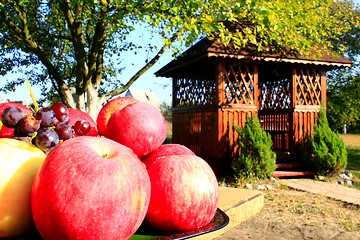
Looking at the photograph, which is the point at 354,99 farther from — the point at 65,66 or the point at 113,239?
the point at 113,239

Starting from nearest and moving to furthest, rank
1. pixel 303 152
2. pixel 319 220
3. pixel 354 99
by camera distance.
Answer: pixel 319 220, pixel 303 152, pixel 354 99

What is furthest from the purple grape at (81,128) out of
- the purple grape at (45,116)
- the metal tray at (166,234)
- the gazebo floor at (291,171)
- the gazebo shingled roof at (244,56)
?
the gazebo floor at (291,171)

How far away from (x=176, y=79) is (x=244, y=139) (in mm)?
5077

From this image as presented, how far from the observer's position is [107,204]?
86 centimetres

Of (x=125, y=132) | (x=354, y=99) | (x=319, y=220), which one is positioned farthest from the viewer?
(x=354, y=99)

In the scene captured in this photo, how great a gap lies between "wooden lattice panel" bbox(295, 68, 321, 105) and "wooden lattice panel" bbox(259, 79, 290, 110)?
1.55ft

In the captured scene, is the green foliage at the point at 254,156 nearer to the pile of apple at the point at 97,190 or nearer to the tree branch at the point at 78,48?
the tree branch at the point at 78,48

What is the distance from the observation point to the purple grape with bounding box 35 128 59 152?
44.3 inches

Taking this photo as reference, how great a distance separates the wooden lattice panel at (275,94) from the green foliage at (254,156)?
10.3 feet

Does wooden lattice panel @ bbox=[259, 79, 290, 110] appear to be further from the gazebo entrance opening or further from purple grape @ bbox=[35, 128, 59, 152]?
purple grape @ bbox=[35, 128, 59, 152]

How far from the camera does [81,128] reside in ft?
4.35

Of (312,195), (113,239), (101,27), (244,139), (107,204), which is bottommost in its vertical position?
(312,195)

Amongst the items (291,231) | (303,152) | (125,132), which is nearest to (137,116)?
(125,132)

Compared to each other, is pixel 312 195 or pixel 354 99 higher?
pixel 354 99
